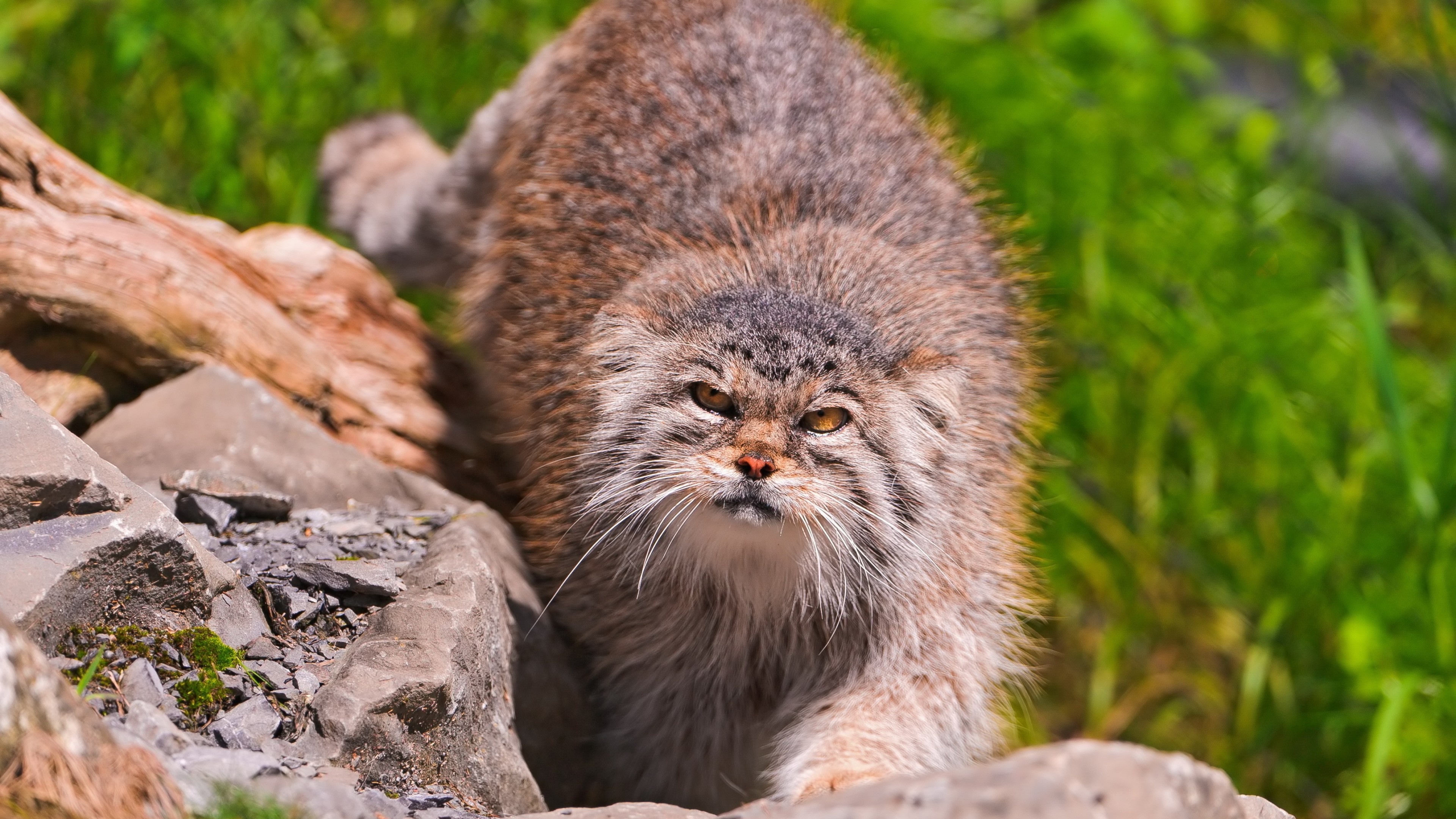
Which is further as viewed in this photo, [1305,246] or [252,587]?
[1305,246]

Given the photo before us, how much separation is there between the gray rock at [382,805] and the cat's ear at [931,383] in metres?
1.62

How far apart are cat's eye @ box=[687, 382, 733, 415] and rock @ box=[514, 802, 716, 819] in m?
0.99

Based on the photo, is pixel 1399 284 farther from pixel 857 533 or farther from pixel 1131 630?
pixel 857 533

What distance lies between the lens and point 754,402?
319 cm

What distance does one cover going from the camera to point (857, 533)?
3340 mm

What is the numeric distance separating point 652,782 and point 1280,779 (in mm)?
2706

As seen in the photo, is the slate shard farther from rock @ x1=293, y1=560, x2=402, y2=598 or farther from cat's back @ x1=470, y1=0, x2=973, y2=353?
cat's back @ x1=470, y1=0, x2=973, y2=353

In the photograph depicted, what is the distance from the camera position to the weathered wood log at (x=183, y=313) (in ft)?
→ 12.3

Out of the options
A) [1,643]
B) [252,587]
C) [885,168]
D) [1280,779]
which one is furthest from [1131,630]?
[1,643]

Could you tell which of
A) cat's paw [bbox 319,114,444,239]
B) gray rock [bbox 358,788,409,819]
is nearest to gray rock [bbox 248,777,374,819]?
gray rock [bbox 358,788,409,819]

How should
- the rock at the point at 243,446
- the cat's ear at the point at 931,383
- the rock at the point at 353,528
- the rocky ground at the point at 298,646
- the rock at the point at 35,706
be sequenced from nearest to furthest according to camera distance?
the rock at the point at 35,706 < the rocky ground at the point at 298,646 < the cat's ear at the point at 931,383 < the rock at the point at 353,528 < the rock at the point at 243,446

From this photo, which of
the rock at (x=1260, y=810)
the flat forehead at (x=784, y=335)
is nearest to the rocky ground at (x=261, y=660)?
the flat forehead at (x=784, y=335)

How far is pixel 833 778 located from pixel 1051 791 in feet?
3.61

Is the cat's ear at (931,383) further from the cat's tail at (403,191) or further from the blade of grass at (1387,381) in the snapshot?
the cat's tail at (403,191)
